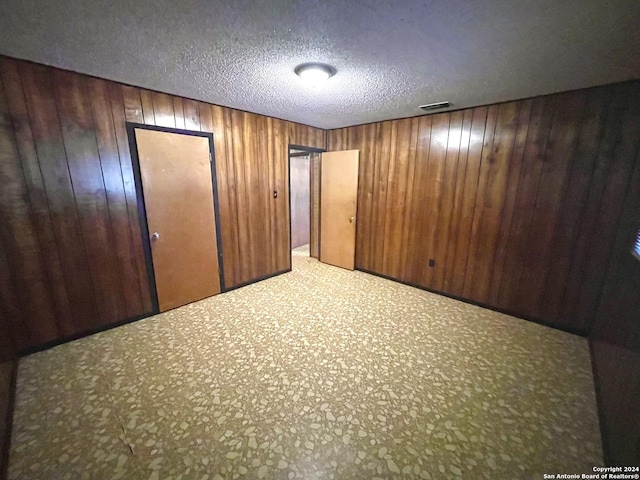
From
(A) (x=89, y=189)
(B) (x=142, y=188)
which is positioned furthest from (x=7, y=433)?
(B) (x=142, y=188)

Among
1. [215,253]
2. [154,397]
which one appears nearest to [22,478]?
[154,397]

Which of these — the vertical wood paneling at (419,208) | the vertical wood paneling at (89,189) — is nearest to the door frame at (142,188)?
the vertical wood paneling at (89,189)

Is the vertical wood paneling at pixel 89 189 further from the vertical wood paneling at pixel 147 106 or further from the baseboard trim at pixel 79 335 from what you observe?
the vertical wood paneling at pixel 147 106

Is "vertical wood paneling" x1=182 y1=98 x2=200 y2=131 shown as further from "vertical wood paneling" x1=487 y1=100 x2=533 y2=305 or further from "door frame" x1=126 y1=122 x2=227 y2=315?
"vertical wood paneling" x1=487 y1=100 x2=533 y2=305

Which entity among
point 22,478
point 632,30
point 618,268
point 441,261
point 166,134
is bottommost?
point 22,478

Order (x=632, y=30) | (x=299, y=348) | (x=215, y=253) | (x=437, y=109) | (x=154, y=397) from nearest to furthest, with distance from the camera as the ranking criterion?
(x=632, y=30)
(x=154, y=397)
(x=299, y=348)
(x=437, y=109)
(x=215, y=253)

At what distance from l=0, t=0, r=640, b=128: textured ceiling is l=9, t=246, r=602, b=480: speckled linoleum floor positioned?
2.32 m

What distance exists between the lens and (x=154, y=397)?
169cm

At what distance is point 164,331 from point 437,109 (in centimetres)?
388

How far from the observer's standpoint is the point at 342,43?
1.55m

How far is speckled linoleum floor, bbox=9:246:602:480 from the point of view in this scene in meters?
1.30

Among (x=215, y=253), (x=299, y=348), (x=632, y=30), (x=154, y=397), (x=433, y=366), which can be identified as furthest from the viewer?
(x=215, y=253)

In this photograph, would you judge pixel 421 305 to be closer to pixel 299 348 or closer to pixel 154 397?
pixel 299 348

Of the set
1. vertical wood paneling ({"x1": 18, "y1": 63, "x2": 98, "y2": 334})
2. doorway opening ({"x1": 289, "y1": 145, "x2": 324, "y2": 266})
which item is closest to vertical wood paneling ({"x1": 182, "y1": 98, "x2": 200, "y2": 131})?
vertical wood paneling ({"x1": 18, "y1": 63, "x2": 98, "y2": 334})
